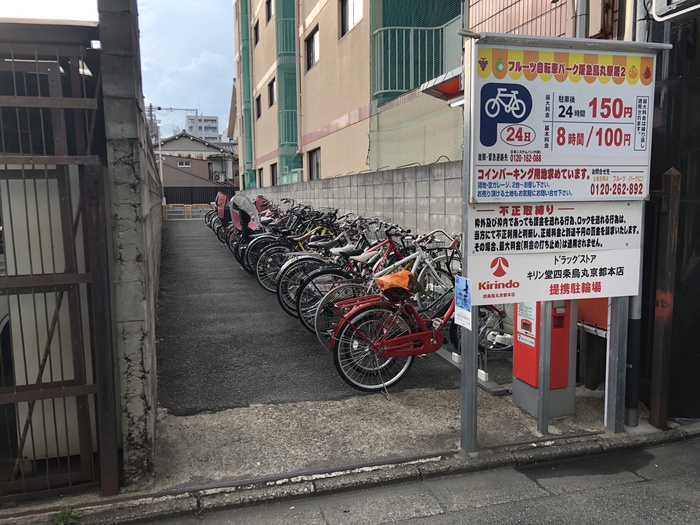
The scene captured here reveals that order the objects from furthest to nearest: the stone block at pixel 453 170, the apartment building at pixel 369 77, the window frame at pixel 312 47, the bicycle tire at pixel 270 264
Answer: the window frame at pixel 312 47 < the bicycle tire at pixel 270 264 < the apartment building at pixel 369 77 < the stone block at pixel 453 170

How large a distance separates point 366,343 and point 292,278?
2525 millimetres

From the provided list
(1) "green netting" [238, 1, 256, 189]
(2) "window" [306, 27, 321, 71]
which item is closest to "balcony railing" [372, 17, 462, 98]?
(2) "window" [306, 27, 321, 71]

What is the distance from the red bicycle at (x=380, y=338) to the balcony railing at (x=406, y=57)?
21.9ft

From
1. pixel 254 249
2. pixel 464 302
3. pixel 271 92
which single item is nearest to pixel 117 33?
pixel 464 302

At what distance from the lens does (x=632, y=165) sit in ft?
12.6

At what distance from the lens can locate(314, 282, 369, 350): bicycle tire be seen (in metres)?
5.55

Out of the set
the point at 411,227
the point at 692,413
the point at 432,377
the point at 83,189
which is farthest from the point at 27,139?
the point at 411,227

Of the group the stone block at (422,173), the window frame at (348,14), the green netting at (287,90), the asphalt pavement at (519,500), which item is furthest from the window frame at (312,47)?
the asphalt pavement at (519,500)

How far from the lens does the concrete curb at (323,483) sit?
3.10 m

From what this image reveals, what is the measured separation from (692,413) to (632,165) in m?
2.04

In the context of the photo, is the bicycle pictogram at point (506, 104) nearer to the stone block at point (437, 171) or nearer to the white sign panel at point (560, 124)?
the white sign panel at point (560, 124)

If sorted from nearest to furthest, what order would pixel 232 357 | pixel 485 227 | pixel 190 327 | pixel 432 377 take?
pixel 485 227, pixel 432 377, pixel 232 357, pixel 190 327

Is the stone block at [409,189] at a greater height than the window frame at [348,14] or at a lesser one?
lesser

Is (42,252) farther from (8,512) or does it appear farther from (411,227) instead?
(411,227)
